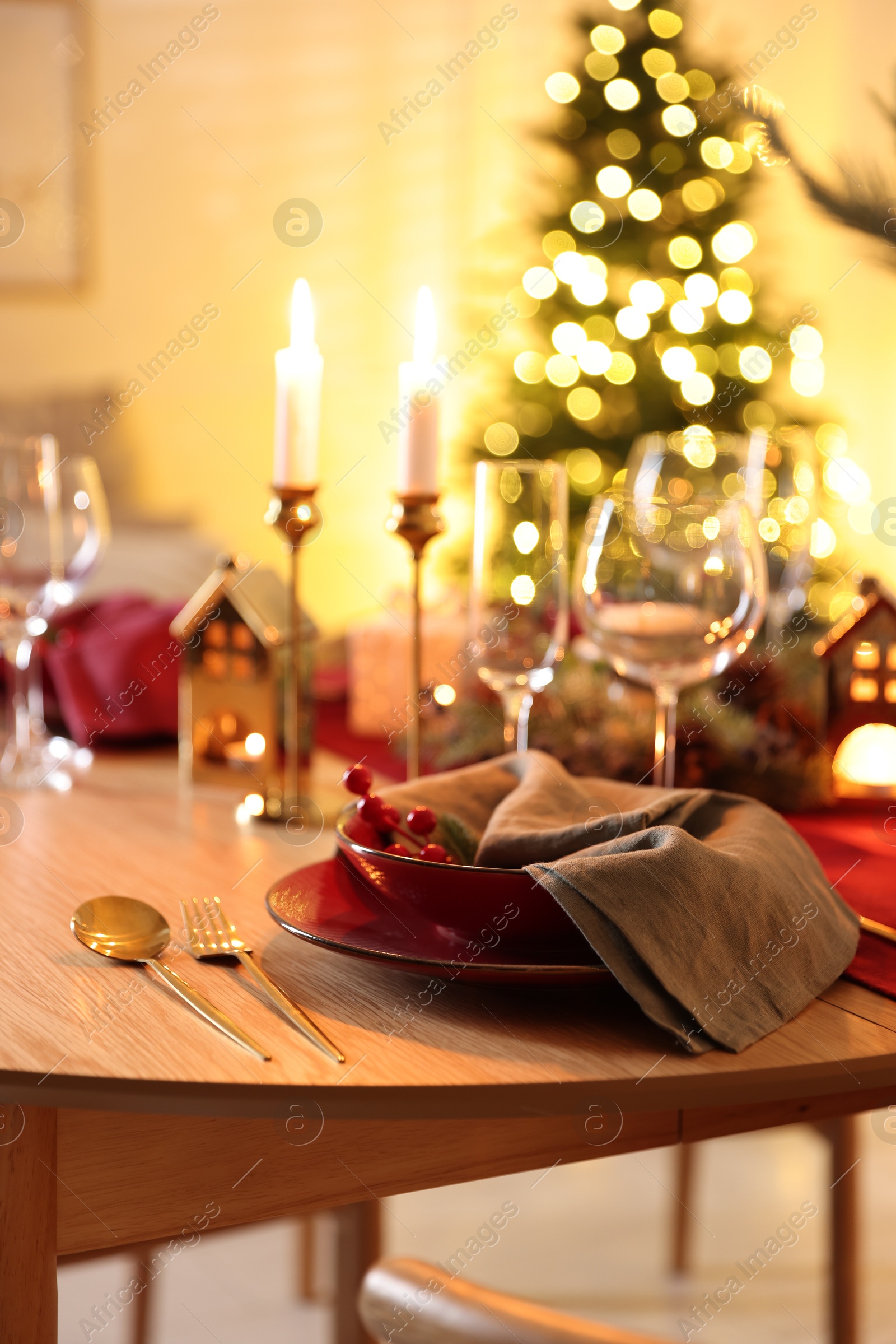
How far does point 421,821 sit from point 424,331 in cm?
40

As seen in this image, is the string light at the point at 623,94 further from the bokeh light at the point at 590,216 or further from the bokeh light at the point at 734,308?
the bokeh light at the point at 734,308

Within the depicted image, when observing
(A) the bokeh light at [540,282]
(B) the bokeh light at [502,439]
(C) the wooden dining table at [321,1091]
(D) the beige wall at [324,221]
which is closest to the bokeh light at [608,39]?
(D) the beige wall at [324,221]

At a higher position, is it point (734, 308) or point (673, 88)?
point (673, 88)

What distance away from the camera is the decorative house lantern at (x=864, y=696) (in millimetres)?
1018

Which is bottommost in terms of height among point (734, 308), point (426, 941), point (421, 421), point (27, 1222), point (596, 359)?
point (27, 1222)

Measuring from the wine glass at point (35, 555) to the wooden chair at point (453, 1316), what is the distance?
53 centimetres

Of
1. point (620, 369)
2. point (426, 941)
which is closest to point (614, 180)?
point (620, 369)

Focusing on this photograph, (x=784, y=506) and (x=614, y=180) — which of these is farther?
(x=614, y=180)

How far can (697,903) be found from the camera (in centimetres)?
58

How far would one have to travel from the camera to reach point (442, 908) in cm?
60

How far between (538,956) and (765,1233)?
1.57m

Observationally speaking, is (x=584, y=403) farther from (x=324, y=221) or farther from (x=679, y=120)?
(x=324, y=221)

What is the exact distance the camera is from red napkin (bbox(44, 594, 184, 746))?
1223 millimetres

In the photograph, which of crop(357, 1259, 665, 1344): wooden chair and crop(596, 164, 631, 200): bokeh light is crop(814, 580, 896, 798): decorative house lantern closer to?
crop(357, 1259, 665, 1344): wooden chair
